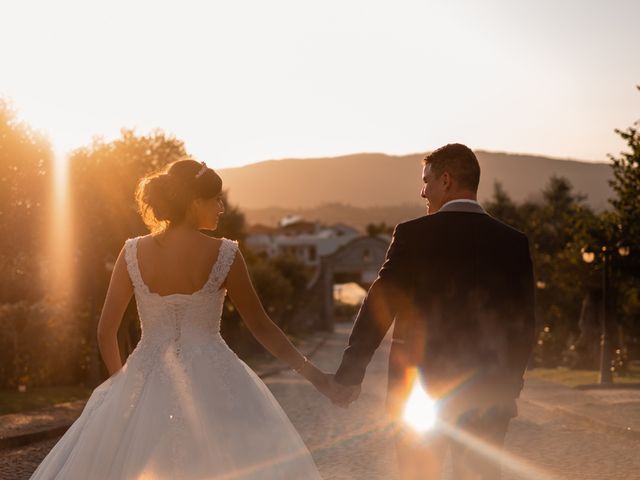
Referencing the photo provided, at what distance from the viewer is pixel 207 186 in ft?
17.9

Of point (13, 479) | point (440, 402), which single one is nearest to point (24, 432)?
point (13, 479)

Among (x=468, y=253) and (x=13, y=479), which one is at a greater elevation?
(x=468, y=253)

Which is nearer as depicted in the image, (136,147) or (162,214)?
(162,214)

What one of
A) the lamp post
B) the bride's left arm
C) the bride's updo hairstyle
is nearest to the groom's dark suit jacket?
the bride's updo hairstyle

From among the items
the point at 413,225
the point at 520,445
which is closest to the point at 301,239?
the point at 520,445

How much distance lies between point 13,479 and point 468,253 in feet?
23.2

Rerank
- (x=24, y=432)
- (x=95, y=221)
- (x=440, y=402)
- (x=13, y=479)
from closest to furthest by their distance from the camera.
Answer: (x=440, y=402)
(x=13, y=479)
(x=24, y=432)
(x=95, y=221)

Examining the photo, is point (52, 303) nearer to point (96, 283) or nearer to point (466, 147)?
point (96, 283)

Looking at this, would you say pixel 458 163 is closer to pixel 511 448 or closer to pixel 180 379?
pixel 180 379

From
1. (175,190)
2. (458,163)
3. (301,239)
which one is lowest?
(301,239)

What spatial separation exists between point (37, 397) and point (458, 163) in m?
18.5

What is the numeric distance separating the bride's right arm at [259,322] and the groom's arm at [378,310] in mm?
327

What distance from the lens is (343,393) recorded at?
20.2 feet

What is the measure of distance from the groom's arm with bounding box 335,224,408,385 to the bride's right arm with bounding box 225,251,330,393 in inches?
12.9
